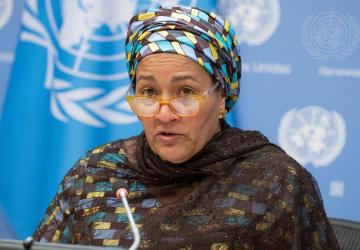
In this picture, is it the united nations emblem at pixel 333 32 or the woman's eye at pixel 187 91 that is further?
the united nations emblem at pixel 333 32

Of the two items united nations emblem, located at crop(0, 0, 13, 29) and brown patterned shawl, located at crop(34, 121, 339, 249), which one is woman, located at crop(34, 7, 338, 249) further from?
united nations emblem, located at crop(0, 0, 13, 29)

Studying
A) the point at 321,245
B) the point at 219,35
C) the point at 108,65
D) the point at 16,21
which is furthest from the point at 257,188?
the point at 16,21

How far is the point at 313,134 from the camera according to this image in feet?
8.47

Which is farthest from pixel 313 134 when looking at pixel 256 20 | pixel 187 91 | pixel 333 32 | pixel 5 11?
pixel 5 11

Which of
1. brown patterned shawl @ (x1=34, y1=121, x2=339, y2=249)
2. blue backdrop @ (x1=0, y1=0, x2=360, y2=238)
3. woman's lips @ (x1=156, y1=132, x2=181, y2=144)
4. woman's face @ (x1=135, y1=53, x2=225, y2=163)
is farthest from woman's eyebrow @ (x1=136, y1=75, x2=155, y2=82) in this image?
blue backdrop @ (x1=0, y1=0, x2=360, y2=238)

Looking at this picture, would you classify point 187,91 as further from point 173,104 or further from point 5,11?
point 5,11

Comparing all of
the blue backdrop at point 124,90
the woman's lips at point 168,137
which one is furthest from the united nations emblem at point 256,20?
the woman's lips at point 168,137

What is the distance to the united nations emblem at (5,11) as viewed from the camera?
2705 millimetres

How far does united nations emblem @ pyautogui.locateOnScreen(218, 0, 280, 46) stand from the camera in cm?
253

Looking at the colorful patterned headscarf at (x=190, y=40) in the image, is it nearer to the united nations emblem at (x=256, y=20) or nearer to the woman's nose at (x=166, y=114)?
the woman's nose at (x=166, y=114)

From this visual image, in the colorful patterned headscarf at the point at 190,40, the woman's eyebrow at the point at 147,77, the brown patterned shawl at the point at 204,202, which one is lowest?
the brown patterned shawl at the point at 204,202

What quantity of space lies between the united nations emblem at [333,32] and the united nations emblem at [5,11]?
4.20 ft

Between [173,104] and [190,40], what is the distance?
179mm

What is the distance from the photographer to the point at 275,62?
2562mm
